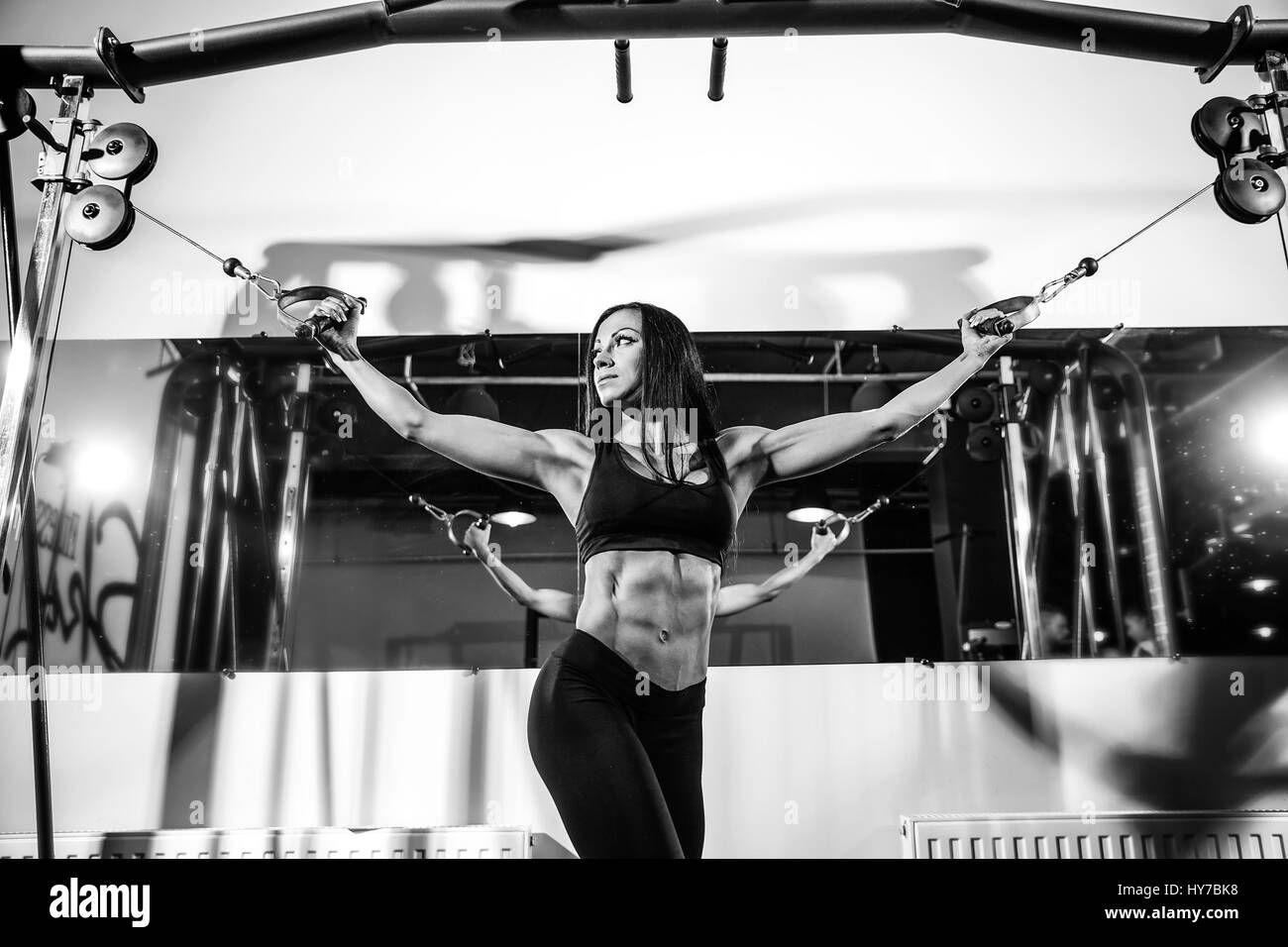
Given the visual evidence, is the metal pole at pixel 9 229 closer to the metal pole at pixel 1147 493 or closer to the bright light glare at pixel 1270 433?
the metal pole at pixel 1147 493

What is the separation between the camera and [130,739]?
8.07 ft

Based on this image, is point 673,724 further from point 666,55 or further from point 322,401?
point 666,55

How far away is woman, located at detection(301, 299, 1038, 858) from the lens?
1.75 m

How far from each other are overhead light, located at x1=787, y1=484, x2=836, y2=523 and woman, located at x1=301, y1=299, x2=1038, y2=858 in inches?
12.9

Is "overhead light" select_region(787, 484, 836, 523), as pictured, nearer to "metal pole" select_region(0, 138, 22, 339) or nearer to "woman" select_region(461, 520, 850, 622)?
"woman" select_region(461, 520, 850, 622)

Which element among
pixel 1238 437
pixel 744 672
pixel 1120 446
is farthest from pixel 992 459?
pixel 744 672

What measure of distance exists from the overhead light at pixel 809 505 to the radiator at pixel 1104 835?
86 centimetres

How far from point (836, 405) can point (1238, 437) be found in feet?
4.04

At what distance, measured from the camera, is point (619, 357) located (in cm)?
247

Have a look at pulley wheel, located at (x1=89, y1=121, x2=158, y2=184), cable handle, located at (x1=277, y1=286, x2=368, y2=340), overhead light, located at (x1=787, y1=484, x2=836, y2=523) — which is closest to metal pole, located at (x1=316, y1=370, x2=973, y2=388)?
overhead light, located at (x1=787, y1=484, x2=836, y2=523)

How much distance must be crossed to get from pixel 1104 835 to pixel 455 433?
1914 millimetres
